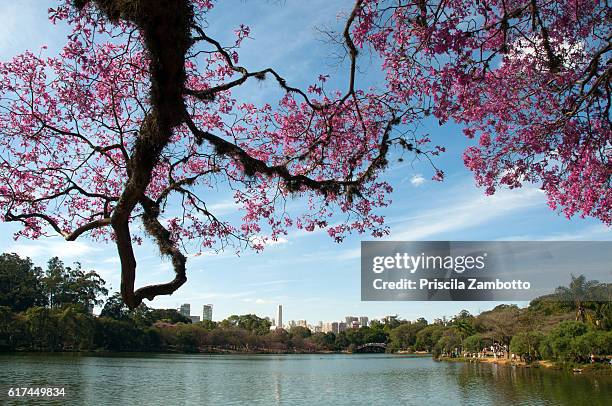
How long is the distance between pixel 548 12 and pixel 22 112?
5.74 metres

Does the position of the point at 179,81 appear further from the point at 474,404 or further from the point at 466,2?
the point at 474,404

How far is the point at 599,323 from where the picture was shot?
1497 inches

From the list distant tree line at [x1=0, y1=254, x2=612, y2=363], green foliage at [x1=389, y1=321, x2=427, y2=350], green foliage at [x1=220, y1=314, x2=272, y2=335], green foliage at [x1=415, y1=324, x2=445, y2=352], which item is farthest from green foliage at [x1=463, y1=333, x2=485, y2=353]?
green foliage at [x1=220, y1=314, x2=272, y2=335]

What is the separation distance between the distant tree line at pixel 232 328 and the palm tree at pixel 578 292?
84 millimetres

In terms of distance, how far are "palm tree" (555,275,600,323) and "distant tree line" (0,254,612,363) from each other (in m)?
0.08

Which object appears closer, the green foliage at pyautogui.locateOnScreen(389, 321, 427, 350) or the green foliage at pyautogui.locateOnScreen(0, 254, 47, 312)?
the green foliage at pyautogui.locateOnScreen(0, 254, 47, 312)

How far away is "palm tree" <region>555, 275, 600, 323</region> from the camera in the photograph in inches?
1678

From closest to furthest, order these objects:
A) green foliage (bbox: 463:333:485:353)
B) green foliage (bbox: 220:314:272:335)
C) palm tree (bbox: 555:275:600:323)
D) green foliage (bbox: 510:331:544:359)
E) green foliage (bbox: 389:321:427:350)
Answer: green foliage (bbox: 510:331:544:359) < palm tree (bbox: 555:275:600:323) < green foliage (bbox: 463:333:485:353) < green foliage (bbox: 220:314:272:335) < green foliage (bbox: 389:321:427:350)

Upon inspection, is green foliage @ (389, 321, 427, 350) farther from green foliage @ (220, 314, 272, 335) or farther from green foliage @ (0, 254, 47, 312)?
green foliage @ (0, 254, 47, 312)

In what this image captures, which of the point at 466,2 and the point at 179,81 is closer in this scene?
the point at 179,81

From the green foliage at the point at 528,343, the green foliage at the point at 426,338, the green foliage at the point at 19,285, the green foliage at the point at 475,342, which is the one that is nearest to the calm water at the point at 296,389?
the green foliage at the point at 528,343

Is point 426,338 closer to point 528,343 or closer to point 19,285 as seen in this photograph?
point 528,343

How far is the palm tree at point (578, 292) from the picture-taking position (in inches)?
1678

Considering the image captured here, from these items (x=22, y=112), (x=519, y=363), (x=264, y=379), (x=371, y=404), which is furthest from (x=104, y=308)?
(x=22, y=112)
